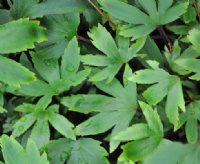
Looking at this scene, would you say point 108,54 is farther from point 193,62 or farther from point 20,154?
point 20,154

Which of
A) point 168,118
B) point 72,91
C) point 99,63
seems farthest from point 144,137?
point 72,91

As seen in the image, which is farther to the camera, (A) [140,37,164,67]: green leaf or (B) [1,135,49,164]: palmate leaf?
(A) [140,37,164,67]: green leaf

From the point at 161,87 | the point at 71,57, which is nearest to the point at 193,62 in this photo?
the point at 161,87

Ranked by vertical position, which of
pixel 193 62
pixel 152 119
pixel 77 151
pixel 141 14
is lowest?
pixel 77 151

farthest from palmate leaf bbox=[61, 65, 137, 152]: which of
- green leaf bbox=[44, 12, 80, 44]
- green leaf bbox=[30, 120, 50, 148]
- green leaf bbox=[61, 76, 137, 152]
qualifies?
green leaf bbox=[44, 12, 80, 44]

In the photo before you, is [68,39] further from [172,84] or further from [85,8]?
[172,84]

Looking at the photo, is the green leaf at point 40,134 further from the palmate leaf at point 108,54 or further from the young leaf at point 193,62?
the young leaf at point 193,62

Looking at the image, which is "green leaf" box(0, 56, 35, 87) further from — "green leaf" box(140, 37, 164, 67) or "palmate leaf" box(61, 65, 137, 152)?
"green leaf" box(140, 37, 164, 67)
